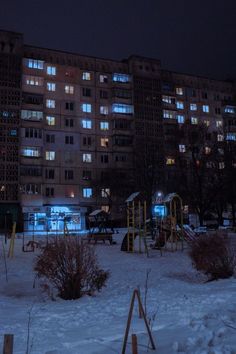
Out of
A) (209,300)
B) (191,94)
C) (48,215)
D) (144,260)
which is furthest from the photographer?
(191,94)

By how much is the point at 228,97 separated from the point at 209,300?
8484cm

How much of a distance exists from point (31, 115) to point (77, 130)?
8526 mm

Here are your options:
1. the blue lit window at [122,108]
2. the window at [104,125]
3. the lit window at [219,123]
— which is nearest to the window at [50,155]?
the window at [104,125]

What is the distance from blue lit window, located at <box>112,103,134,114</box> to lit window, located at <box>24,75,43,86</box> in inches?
538

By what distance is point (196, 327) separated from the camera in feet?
25.0

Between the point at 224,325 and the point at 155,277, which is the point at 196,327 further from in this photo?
the point at 155,277

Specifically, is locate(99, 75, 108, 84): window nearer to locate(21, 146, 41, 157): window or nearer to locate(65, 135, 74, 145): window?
locate(65, 135, 74, 145): window

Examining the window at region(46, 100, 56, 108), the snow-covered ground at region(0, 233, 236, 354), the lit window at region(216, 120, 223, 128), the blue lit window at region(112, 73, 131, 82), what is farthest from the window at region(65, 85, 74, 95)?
the snow-covered ground at region(0, 233, 236, 354)

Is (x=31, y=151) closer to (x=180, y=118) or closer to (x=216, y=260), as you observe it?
(x=180, y=118)

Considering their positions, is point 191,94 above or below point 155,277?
above

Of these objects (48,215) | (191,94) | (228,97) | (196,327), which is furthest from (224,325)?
(228,97)

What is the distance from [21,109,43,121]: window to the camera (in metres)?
66.9

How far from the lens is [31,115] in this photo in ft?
221

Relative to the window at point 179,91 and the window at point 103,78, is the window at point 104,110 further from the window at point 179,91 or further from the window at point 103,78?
the window at point 179,91
